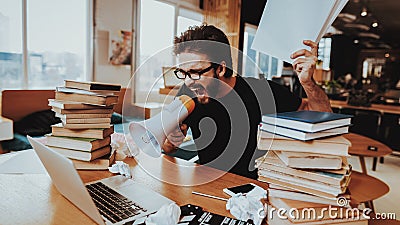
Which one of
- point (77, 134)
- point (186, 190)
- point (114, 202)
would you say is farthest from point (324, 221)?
point (77, 134)

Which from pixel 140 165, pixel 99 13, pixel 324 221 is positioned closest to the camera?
pixel 324 221

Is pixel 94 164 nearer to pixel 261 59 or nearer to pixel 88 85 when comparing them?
pixel 88 85

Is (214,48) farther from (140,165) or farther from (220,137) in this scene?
(140,165)

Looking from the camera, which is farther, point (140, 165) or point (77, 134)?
point (140, 165)

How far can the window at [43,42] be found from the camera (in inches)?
135

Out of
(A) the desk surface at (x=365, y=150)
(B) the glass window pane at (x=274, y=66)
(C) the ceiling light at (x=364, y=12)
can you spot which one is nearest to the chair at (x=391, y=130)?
(A) the desk surface at (x=365, y=150)

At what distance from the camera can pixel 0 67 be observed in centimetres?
338

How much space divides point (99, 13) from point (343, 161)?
410 centimetres

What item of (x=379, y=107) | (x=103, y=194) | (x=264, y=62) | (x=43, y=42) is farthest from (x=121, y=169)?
(x=264, y=62)

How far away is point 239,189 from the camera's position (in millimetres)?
930

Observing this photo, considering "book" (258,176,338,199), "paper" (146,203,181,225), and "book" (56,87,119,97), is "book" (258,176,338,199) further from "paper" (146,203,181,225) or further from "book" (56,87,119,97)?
"book" (56,87,119,97)

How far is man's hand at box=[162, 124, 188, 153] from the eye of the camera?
3.21 ft

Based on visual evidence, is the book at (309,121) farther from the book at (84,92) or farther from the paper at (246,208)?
the book at (84,92)

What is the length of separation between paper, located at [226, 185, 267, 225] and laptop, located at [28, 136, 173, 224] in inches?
7.1
